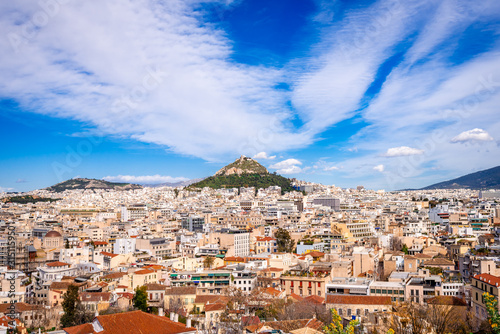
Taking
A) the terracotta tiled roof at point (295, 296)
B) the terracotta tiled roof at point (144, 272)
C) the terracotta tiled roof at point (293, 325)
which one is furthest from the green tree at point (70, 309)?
the terracotta tiled roof at point (295, 296)

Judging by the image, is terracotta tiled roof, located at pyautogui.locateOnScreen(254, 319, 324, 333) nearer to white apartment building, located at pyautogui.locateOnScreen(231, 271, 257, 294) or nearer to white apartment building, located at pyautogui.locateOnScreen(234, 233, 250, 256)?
white apartment building, located at pyautogui.locateOnScreen(231, 271, 257, 294)

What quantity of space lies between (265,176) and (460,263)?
7340 centimetres

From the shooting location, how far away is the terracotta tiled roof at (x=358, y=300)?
19.1 meters

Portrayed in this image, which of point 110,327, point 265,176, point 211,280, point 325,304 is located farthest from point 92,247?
point 265,176

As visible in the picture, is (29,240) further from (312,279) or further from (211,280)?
(312,279)

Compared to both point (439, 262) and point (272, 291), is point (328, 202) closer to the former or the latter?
point (439, 262)

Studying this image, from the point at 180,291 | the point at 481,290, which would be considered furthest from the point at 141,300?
the point at 481,290

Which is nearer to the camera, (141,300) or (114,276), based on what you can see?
(141,300)

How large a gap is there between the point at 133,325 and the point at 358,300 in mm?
9858

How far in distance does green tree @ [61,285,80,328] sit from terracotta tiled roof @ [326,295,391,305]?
32.7 feet

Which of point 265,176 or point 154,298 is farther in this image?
point 265,176

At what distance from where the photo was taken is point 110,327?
1282 centimetres

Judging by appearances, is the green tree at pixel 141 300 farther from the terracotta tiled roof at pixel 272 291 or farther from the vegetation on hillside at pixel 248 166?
the vegetation on hillside at pixel 248 166

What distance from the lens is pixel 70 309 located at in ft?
63.7
